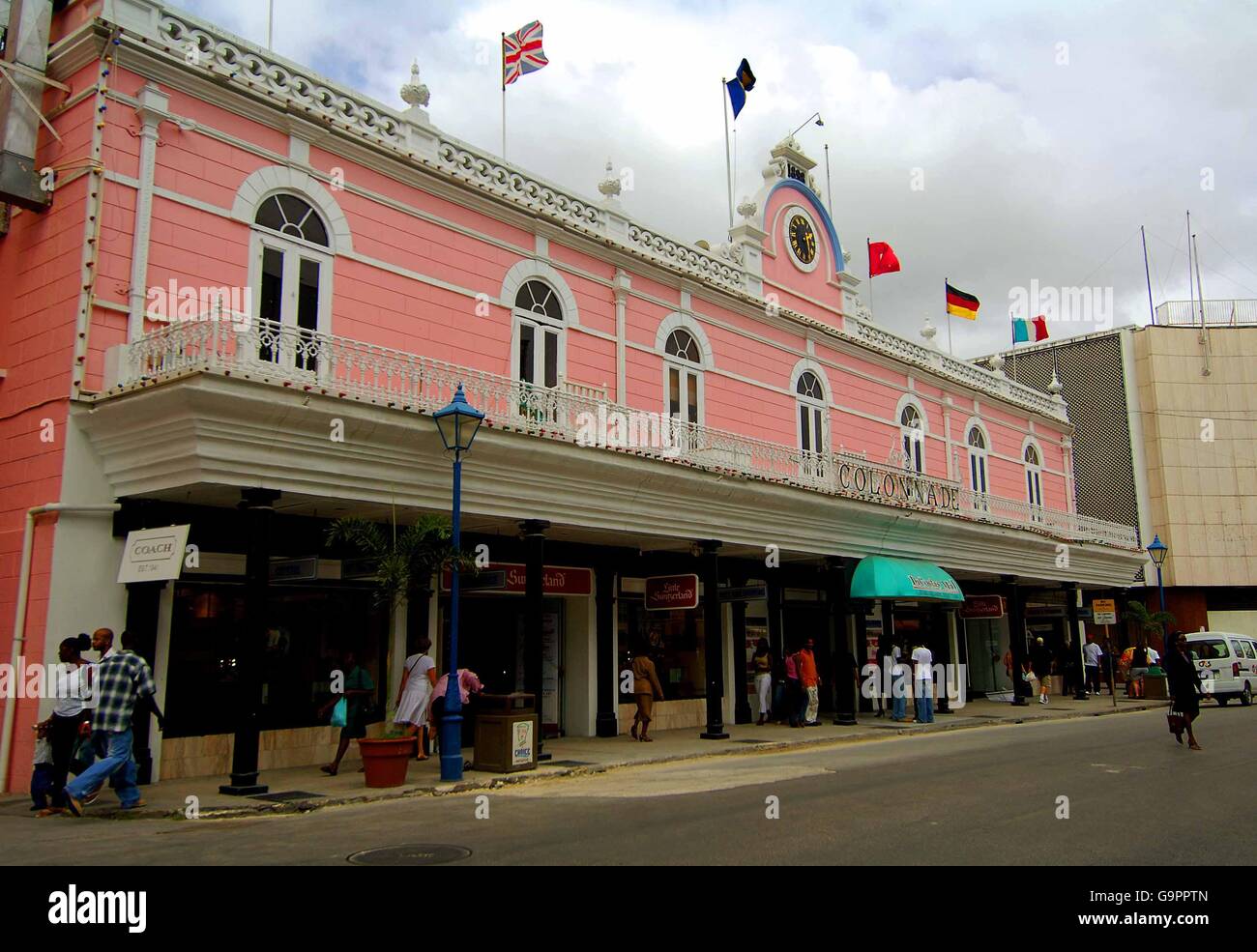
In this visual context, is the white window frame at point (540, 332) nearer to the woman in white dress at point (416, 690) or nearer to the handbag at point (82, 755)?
the woman in white dress at point (416, 690)

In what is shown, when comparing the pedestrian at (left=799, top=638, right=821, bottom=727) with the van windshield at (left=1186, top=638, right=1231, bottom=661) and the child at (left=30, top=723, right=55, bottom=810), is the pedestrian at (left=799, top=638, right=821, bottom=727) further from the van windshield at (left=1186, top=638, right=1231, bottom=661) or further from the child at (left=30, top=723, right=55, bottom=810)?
the child at (left=30, top=723, right=55, bottom=810)

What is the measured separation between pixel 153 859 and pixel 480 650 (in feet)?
32.6

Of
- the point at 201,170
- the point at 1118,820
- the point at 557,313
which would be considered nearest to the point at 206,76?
the point at 201,170

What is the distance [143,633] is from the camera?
12703 millimetres

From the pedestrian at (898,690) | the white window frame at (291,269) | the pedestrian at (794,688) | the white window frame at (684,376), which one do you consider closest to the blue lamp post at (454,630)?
the white window frame at (291,269)

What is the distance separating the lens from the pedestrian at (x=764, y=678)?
830 inches

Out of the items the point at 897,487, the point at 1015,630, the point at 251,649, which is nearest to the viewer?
the point at 251,649

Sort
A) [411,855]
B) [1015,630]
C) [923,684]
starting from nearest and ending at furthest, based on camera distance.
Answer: [411,855], [923,684], [1015,630]

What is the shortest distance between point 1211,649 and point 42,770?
86.8 ft

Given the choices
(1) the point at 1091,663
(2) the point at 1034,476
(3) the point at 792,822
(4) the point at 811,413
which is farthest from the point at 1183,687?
(2) the point at 1034,476

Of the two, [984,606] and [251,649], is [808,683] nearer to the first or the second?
[984,606]

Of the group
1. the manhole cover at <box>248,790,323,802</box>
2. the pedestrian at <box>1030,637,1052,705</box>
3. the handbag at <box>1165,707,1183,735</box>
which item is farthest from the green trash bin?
the pedestrian at <box>1030,637,1052,705</box>

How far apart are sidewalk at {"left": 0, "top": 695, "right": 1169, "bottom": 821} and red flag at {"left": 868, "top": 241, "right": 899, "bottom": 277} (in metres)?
11.9
